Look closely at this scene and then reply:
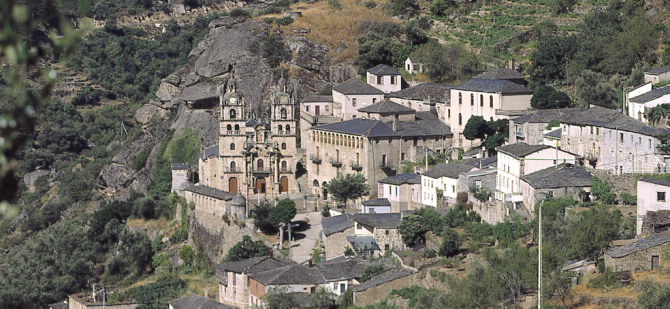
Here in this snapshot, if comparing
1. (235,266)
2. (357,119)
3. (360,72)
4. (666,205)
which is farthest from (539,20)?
(666,205)

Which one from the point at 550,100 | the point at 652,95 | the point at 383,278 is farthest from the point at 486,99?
the point at 383,278

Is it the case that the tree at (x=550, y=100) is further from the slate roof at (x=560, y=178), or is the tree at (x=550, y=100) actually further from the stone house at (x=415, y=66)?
the stone house at (x=415, y=66)

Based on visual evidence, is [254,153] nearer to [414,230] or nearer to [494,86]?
[494,86]

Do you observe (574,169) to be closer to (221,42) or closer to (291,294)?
(291,294)

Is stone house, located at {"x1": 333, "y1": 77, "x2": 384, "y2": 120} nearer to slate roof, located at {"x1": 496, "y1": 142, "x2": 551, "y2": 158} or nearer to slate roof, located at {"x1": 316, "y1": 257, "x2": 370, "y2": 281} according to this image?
slate roof, located at {"x1": 496, "y1": 142, "x2": 551, "y2": 158}

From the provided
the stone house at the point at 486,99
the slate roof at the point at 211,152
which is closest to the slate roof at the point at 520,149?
the stone house at the point at 486,99

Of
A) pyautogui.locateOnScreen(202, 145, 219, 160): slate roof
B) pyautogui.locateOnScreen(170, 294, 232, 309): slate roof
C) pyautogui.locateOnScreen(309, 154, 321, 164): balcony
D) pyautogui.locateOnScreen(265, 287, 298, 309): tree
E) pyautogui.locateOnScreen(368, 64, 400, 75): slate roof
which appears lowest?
pyautogui.locateOnScreen(170, 294, 232, 309): slate roof

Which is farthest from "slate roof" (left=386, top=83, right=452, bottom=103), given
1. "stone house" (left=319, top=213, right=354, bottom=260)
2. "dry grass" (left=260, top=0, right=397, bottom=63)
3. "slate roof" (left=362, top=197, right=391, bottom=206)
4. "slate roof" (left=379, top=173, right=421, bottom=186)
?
"stone house" (left=319, top=213, right=354, bottom=260)
